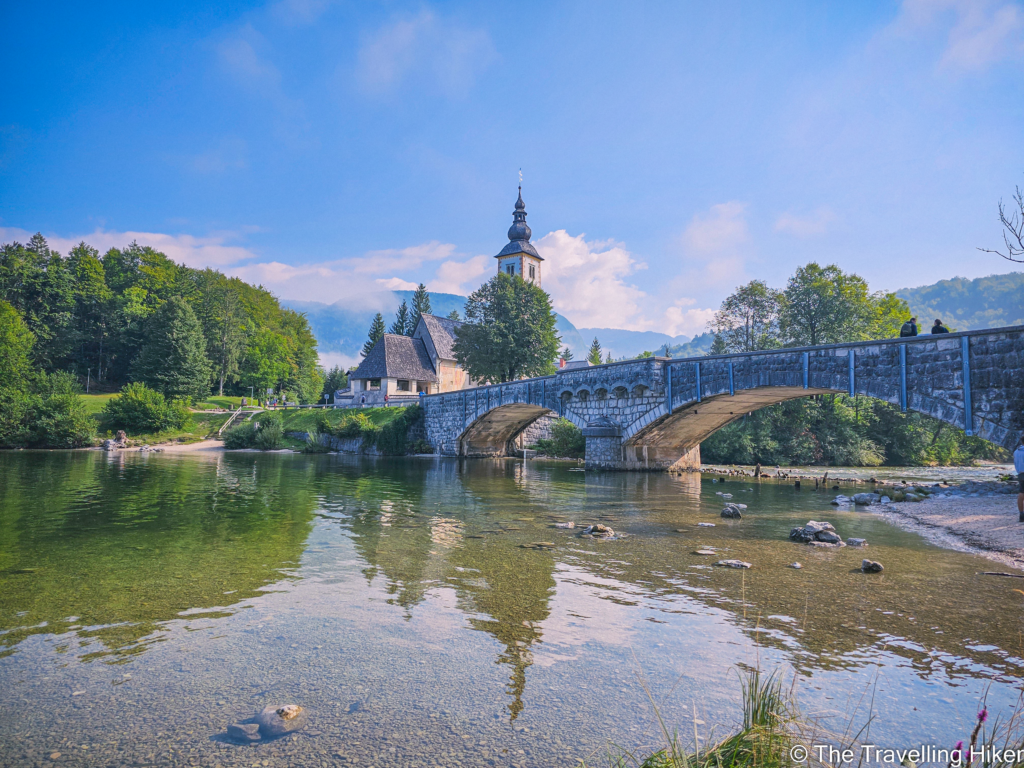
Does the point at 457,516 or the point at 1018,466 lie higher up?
the point at 1018,466

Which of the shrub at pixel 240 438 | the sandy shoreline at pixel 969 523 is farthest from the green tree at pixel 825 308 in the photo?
the shrub at pixel 240 438

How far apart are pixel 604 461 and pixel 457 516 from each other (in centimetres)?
1526

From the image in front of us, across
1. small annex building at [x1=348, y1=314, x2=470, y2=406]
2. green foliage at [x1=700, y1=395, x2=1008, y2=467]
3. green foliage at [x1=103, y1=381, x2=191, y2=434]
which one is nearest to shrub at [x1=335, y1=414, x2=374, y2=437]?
small annex building at [x1=348, y1=314, x2=470, y2=406]

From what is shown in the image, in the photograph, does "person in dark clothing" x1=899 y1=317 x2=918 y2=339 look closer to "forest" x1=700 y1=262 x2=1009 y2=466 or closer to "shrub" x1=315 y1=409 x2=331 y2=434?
"forest" x1=700 y1=262 x2=1009 y2=466

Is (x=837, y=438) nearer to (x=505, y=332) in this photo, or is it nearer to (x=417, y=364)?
(x=505, y=332)

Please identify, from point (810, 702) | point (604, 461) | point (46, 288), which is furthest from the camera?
point (46, 288)

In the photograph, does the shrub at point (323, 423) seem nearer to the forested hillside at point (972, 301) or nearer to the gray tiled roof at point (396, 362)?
the gray tiled roof at point (396, 362)

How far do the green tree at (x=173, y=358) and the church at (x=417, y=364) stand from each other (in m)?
16.7

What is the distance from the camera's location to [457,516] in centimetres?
1398

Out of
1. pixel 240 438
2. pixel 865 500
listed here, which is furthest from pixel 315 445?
pixel 865 500

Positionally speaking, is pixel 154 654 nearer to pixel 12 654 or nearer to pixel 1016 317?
pixel 12 654

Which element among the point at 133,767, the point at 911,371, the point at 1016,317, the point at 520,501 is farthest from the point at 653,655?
the point at 1016,317

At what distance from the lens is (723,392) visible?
22375 mm

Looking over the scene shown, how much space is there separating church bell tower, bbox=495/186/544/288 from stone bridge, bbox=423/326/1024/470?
1472 inches
